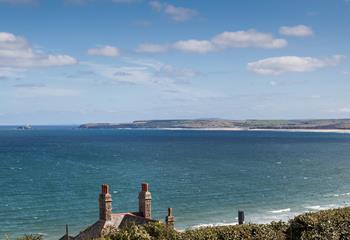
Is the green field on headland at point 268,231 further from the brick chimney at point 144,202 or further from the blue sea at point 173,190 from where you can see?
the blue sea at point 173,190

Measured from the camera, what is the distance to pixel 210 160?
135375 millimetres

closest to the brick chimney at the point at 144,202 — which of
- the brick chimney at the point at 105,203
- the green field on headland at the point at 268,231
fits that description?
the brick chimney at the point at 105,203

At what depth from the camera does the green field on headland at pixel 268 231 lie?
74.0ft

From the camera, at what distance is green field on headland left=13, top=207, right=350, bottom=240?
22547 mm

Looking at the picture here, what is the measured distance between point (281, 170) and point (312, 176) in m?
11.9

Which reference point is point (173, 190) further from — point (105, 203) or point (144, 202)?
point (105, 203)

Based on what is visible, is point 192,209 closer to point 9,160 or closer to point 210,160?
point 210,160

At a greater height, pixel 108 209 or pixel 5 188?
pixel 108 209

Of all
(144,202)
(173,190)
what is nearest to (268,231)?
(144,202)

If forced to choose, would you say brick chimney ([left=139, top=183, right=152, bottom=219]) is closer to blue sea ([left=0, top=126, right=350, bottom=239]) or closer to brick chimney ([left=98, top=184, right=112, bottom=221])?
brick chimney ([left=98, top=184, right=112, bottom=221])

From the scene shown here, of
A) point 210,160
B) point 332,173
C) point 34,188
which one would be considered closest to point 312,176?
point 332,173

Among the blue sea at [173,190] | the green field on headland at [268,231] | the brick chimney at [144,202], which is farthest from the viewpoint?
the blue sea at [173,190]

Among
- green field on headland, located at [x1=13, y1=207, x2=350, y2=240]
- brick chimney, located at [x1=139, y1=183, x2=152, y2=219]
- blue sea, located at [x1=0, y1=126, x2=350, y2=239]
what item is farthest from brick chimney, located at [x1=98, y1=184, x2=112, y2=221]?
blue sea, located at [x1=0, y1=126, x2=350, y2=239]

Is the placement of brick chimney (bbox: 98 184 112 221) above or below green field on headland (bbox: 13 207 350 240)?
above
